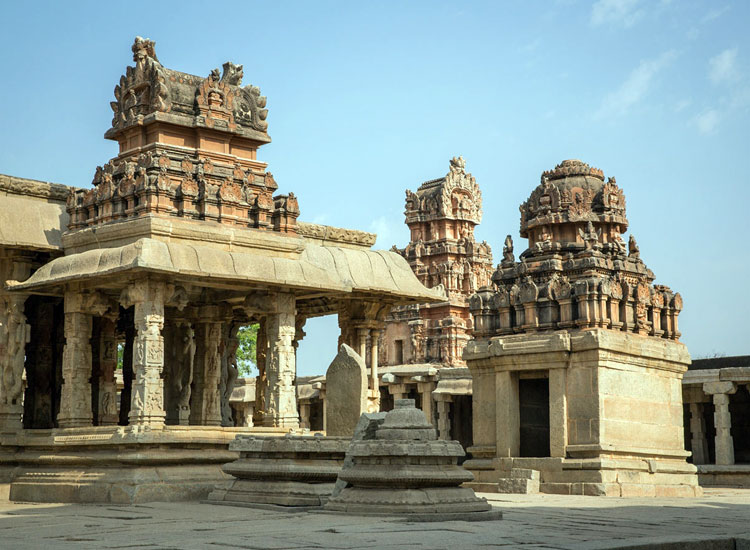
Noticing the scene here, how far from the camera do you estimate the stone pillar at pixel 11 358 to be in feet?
55.6

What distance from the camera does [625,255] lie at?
837 inches

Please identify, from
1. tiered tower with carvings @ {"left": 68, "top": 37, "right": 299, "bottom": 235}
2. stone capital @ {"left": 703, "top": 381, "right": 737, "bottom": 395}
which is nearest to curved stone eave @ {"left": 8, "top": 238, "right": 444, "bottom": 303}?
tiered tower with carvings @ {"left": 68, "top": 37, "right": 299, "bottom": 235}

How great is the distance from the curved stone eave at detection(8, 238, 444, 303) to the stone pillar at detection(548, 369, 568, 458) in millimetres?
3720

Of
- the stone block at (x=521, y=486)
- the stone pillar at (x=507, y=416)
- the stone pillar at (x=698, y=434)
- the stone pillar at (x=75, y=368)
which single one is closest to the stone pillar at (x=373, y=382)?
the stone pillar at (x=507, y=416)

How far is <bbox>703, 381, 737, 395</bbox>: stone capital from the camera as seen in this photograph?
78.0ft

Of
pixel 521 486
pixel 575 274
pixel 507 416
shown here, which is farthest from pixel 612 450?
pixel 575 274

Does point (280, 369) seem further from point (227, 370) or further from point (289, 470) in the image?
point (227, 370)

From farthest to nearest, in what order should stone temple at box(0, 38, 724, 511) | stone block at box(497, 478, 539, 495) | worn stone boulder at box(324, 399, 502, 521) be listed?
Answer: stone block at box(497, 478, 539, 495) → stone temple at box(0, 38, 724, 511) → worn stone boulder at box(324, 399, 502, 521)

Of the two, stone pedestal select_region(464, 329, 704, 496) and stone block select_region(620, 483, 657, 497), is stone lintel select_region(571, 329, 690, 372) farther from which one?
stone block select_region(620, 483, 657, 497)

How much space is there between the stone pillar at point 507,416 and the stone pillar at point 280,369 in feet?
15.1

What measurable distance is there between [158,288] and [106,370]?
5.52 m

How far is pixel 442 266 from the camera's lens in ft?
142

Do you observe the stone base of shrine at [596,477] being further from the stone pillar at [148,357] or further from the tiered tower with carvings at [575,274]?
the stone pillar at [148,357]

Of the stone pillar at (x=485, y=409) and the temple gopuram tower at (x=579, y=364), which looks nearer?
the temple gopuram tower at (x=579, y=364)
